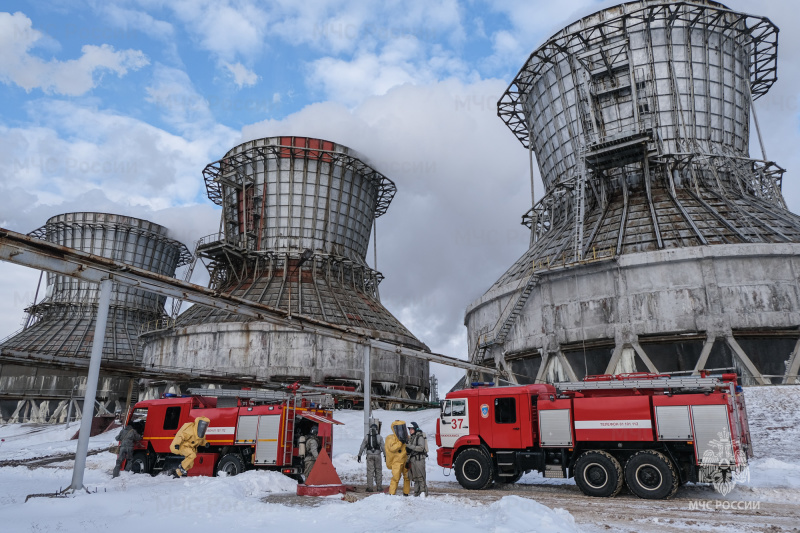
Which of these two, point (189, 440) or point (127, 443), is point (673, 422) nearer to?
point (189, 440)

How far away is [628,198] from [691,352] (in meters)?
10.5

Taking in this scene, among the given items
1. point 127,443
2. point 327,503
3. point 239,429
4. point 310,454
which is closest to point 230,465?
point 239,429

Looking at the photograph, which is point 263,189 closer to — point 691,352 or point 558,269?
point 558,269

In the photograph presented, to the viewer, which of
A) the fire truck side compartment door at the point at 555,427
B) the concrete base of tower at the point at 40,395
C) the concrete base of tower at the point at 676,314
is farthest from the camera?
the concrete base of tower at the point at 40,395

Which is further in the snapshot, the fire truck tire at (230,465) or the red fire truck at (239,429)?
the fire truck tire at (230,465)

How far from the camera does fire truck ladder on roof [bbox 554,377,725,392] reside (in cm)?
1191

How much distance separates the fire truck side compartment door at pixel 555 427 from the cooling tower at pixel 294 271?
25108mm

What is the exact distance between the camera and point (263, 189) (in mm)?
46031

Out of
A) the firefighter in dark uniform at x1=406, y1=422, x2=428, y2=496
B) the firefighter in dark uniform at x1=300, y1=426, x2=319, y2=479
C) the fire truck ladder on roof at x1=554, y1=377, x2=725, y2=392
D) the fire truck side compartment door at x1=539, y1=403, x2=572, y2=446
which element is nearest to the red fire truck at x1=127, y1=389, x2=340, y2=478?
the firefighter in dark uniform at x1=300, y1=426, x2=319, y2=479

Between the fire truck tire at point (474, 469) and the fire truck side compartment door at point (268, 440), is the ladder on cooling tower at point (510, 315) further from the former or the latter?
the fire truck side compartment door at point (268, 440)

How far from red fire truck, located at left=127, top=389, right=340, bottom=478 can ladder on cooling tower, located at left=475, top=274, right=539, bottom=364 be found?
13.9 meters

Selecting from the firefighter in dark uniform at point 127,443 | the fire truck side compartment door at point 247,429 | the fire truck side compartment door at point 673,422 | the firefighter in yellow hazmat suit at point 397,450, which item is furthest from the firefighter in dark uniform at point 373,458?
the firefighter in dark uniform at point 127,443

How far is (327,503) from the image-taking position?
10.3 meters

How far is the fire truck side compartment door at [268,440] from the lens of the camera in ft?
48.4
